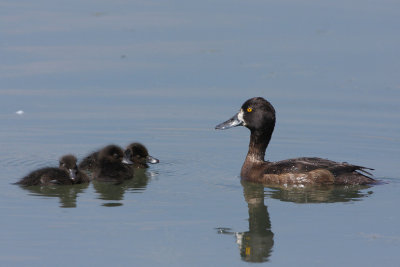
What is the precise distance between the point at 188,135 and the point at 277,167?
2.06 metres

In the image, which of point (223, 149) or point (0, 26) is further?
point (0, 26)

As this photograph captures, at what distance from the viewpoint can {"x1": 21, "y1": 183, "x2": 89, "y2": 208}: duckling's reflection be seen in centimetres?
955

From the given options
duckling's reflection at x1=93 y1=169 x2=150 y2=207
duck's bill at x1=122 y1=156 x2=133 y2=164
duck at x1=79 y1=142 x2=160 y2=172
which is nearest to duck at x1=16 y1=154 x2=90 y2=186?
duckling's reflection at x1=93 y1=169 x2=150 y2=207

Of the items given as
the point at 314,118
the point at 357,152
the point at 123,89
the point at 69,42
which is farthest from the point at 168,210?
the point at 69,42

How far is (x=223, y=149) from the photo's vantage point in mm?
12117

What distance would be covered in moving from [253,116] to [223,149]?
89 centimetres

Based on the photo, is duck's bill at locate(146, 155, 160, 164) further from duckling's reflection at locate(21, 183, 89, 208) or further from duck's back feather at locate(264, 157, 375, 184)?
duck's back feather at locate(264, 157, 375, 184)

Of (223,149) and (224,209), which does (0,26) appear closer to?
(223,149)

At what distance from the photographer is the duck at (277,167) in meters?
10.5

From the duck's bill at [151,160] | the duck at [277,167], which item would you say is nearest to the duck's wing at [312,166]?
the duck at [277,167]

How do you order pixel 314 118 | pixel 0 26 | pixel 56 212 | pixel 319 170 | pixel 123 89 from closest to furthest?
pixel 56 212
pixel 319 170
pixel 314 118
pixel 123 89
pixel 0 26

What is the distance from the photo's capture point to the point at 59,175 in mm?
10172

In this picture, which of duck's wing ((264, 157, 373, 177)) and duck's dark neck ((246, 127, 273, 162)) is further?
duck's dark neck ((246, 127, 273, 162))

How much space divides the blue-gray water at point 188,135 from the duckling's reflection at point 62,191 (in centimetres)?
2
